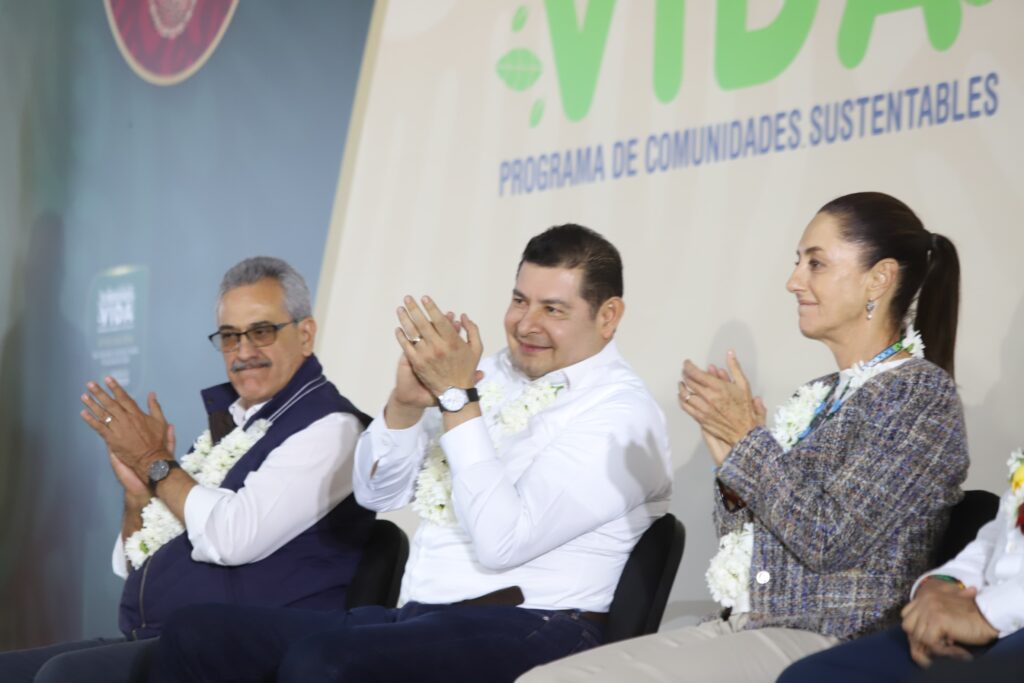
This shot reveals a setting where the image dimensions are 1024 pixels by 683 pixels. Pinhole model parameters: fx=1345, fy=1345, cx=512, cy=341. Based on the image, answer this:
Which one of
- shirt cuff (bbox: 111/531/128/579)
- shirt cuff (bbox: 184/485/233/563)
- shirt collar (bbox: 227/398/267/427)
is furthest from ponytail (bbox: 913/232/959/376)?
shirt cuff (bbox: 111/531/128/579)

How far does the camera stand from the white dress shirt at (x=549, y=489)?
2.78 m

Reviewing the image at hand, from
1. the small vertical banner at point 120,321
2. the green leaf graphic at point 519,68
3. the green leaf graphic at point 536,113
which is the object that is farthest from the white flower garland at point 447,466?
the small vertical banner at point 120,321

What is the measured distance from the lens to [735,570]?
8.52 feet

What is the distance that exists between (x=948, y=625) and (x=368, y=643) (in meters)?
1.08

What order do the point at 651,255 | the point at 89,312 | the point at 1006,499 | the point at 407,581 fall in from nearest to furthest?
the point at 1006,499
the point at 407,581
the point at 651,255
the point at 89,312

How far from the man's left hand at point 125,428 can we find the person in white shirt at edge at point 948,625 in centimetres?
202

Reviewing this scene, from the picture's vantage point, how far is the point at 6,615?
23.0 feet

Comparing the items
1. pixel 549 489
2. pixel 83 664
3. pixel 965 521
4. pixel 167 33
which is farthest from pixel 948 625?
pixel 167 33

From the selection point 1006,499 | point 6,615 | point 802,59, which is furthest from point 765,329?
point 6,615

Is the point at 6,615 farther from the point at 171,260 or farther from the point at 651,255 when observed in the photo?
the point at 651,255

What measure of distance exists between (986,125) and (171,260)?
400 centimetres

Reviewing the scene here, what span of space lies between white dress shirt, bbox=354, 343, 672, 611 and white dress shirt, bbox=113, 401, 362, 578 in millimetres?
221

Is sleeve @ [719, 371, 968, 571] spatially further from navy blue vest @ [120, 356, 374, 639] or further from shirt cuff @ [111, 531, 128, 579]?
shirt cuff @ [111, 531, 128, 579]

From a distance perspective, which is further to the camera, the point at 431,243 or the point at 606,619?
the point at 431,243
